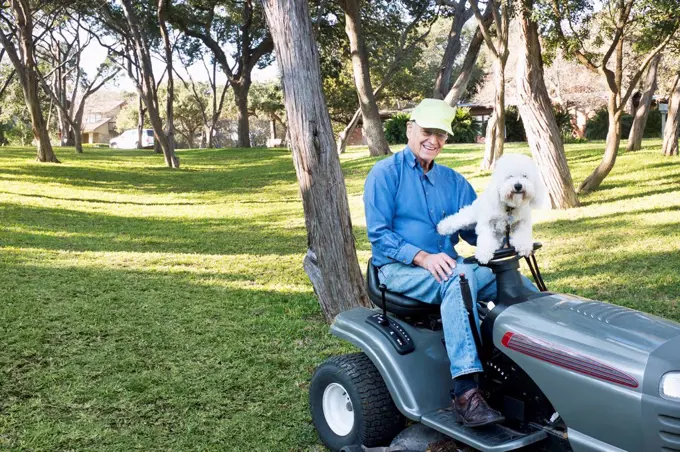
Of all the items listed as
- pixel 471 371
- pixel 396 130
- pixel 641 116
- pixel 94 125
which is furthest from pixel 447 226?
pixel 94 125

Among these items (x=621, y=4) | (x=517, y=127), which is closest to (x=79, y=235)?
(x=621, y=4)

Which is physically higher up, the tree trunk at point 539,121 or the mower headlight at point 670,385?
the tree trunk at point 539,121

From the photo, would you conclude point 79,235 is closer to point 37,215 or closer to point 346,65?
point 37,215

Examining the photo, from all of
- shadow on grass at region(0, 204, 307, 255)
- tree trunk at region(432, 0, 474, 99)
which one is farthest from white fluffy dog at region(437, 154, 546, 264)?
tree trunk at region(432, 0, 474, 99)

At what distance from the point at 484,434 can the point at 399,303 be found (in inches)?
30.1

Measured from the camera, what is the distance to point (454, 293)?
3027 millimetres

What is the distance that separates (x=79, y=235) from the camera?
32.6 ft

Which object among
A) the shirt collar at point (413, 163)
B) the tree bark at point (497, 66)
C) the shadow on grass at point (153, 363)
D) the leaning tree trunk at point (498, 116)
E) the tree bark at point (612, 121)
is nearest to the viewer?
Answer: the shirt collar at point (413, 163)

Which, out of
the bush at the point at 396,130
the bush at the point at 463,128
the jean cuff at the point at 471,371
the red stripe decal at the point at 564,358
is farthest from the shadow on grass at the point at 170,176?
the red stripe decal at the point at 564,358

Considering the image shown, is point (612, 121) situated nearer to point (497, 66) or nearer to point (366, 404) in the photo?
point (497, 66)

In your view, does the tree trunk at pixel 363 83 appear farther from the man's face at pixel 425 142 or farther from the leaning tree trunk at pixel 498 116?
the man's face at pixel 425 142

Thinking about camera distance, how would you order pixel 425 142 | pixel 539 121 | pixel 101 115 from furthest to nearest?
pixel 101 115 → pixel 539 121 → pixel 425 142

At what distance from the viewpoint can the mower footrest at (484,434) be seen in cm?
276

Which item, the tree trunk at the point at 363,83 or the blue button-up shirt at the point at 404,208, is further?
the tree trunk at the point at 363,83
